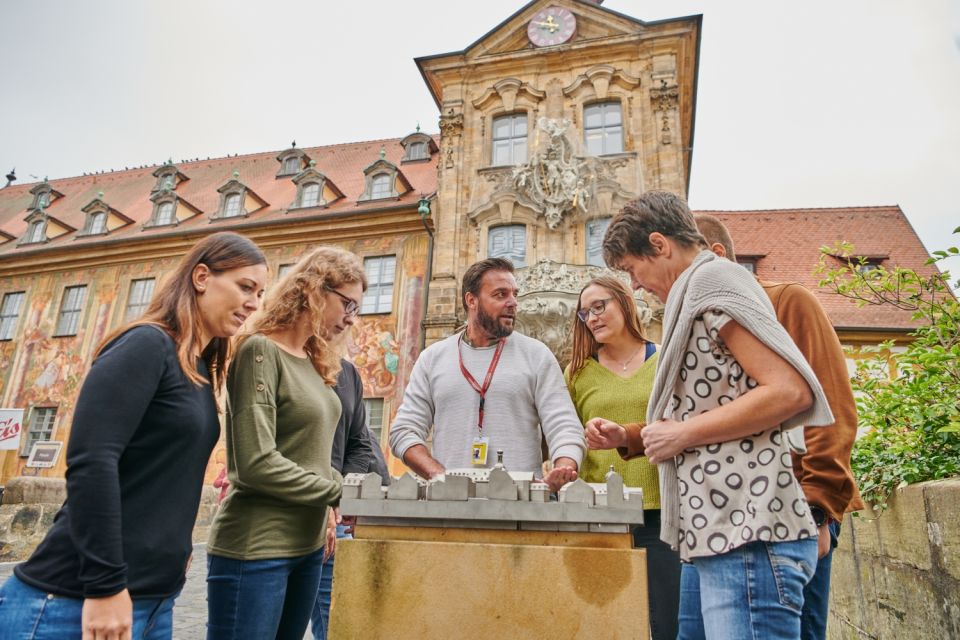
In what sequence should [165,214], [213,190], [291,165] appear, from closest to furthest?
[165,214], [291,165], [213,190]

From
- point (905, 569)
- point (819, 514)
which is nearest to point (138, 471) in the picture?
point (819, 514)

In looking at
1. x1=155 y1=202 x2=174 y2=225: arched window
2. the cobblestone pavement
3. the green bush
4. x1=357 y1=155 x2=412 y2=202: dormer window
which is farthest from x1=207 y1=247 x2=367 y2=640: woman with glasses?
x1=155 y1=202 x2=174 y2=225: arched window

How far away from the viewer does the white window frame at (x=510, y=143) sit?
15.5m

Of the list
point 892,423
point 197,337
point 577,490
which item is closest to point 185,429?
point 197,337

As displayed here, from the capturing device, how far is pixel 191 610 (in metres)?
5.76

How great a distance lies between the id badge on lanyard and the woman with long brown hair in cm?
102

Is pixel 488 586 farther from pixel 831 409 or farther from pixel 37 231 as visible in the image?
pixel 37 231

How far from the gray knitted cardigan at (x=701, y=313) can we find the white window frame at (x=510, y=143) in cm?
1405

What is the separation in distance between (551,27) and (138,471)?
17.3 metres

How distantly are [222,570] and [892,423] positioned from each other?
12.4 feet

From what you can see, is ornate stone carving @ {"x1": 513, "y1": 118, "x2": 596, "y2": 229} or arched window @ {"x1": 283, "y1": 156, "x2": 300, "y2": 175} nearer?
ornate stone carving @ {"x1": 513, "y1": 118, "x2": 596, "y2": 229}

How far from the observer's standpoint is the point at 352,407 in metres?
2.90

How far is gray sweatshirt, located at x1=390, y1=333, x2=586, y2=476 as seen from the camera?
8.56 feet

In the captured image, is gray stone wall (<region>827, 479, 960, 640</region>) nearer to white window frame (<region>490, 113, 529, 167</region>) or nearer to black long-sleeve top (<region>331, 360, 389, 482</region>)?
black long-sleeve top (<region>331, 360, 389, 482</region>)
